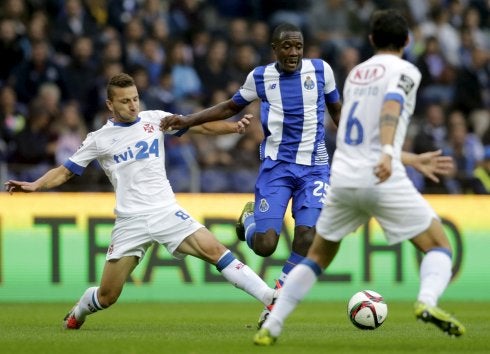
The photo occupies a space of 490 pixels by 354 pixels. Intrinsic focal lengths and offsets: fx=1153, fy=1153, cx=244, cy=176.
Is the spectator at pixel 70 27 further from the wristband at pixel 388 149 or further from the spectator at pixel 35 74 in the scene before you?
the wristband at pixel 388 149

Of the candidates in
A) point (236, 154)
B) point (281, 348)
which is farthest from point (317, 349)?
point (236, 154)

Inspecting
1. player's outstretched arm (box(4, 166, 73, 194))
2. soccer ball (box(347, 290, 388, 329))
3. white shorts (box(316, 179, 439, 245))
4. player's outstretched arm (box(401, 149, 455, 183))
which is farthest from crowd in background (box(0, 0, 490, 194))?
player's outstretched arm (box(401, 149, 455, 183))

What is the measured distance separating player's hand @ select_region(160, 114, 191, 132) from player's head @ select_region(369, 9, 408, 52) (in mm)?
2691

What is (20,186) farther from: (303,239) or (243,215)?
(303,239)

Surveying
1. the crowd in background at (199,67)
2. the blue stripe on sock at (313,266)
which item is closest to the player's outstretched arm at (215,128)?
the blue stripe on sock at (313,266)

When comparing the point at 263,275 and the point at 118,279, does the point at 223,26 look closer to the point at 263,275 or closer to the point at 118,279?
the point at 263,275

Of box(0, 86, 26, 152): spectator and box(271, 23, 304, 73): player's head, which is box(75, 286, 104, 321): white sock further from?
box(0, 86, 26, 152): spectator

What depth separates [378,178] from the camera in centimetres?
766

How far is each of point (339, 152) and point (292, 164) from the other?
2518 millimetres

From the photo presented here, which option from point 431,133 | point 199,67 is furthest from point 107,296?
point 199,67

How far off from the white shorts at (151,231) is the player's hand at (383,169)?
9.35 ft

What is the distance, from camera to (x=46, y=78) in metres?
17.6

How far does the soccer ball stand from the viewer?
392 inches

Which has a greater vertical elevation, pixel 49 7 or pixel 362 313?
pixel 49 7
